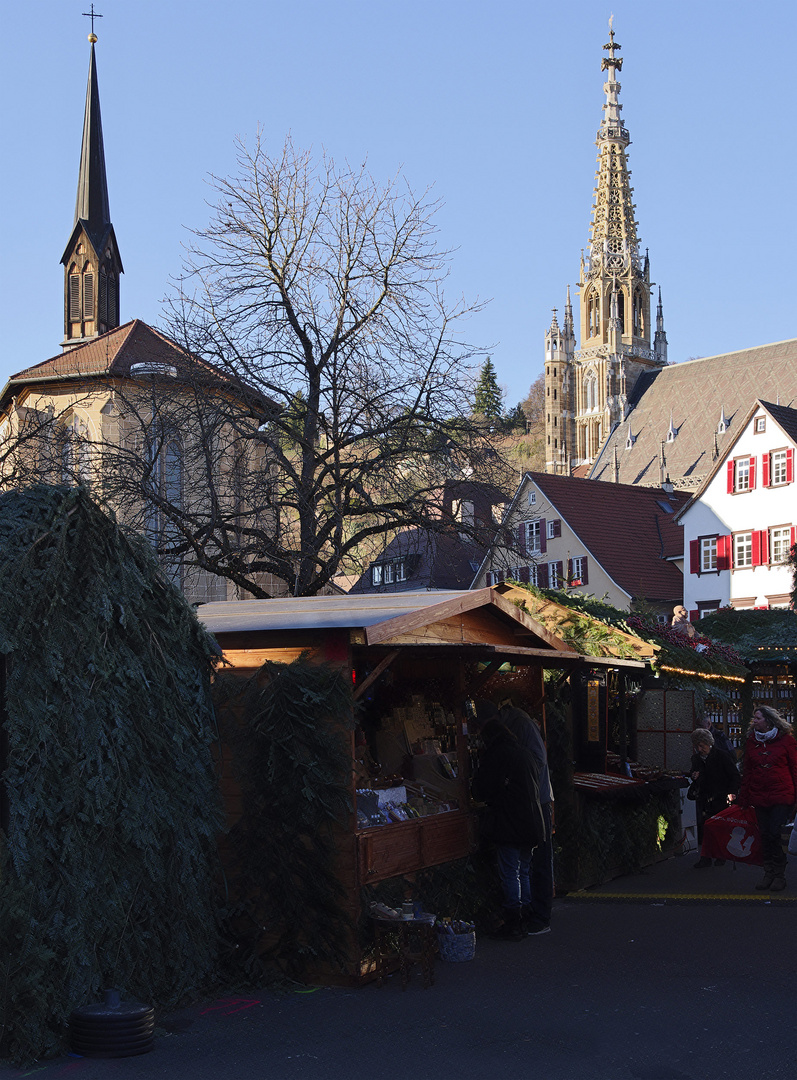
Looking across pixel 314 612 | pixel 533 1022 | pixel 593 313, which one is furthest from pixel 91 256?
pixel 593 313

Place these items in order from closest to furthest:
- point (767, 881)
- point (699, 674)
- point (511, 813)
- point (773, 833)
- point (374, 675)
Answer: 1. point (374, 675)
2. point (511, 813)
3. point (773, 833)
4. point (767, 881)
5. point (699, 674)

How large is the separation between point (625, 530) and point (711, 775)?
38.4 meters

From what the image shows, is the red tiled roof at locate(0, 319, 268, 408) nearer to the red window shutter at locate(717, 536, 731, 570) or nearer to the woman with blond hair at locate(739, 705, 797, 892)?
the woman with blond hair at locate(739, 705, 797, 892)

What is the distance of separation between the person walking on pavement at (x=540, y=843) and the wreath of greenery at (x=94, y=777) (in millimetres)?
2994

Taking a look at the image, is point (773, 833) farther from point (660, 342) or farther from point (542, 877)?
point (660, 342)

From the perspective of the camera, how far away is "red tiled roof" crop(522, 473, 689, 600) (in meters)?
49.9

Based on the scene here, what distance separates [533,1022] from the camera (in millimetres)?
7355

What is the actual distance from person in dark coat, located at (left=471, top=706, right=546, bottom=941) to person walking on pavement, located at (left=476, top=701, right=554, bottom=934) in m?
0.08

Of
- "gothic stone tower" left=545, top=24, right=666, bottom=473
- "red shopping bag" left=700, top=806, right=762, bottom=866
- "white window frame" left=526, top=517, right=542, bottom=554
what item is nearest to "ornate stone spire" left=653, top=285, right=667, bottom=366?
"gothic stone tower" left=545, top=24, right=666, bottom=473

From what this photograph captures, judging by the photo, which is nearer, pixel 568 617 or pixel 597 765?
pixel 597 765

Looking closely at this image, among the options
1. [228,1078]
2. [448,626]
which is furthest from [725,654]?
[228,1078]

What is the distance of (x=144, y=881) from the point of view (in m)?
7.28

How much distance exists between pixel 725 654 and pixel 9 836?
13.5 metres

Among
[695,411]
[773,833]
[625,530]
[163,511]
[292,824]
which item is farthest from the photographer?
[695,411]
